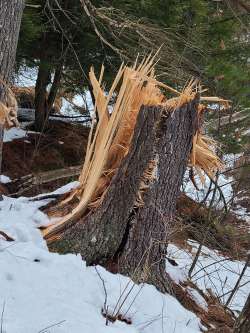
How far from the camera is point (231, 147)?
7.41 m

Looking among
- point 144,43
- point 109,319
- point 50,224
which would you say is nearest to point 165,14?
point 144,43

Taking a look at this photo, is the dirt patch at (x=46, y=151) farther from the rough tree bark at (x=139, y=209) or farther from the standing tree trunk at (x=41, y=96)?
the rough tree bark at (x=139, y=209)

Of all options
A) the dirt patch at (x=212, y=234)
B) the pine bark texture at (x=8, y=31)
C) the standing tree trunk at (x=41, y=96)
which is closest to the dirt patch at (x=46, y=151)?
the standing tree trunk at (x=41, y=96)

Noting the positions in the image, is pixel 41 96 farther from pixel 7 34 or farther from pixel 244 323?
pixel 244 323

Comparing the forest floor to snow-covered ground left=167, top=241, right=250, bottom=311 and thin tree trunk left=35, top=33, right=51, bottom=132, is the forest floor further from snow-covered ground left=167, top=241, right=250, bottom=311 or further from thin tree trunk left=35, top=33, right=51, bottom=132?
thin tree trunk left=35, top=33, right=51, bottom=132

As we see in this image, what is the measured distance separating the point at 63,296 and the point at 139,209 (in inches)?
33.9

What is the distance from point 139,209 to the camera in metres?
3.25

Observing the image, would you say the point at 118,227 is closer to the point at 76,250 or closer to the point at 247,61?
the point at 76,250

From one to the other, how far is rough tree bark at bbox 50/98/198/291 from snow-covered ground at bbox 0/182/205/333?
5.3 inches

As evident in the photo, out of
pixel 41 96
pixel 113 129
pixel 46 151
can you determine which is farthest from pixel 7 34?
pixel 41 96

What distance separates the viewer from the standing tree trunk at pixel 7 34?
366cm

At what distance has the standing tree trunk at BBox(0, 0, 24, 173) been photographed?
3.66 metres

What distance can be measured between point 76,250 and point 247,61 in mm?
4104

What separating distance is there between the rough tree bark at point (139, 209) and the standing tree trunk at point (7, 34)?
1068 millimetres
